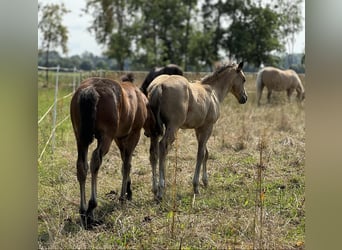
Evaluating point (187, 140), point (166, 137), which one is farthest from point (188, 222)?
point (187, 140)

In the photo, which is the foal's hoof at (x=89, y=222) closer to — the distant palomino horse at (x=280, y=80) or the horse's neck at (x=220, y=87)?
the horse's neck at (x=220, y=87)

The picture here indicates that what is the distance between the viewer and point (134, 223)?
2.77m

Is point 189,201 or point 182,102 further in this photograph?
point 182,102

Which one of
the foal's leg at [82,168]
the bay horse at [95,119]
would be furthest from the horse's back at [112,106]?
the foal's leg at [82,168]

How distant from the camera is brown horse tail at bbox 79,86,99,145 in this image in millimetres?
2711

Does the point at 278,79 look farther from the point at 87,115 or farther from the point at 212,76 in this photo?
the point at 87,115

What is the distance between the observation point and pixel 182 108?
3811 mm

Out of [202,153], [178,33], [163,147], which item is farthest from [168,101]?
[178,33]

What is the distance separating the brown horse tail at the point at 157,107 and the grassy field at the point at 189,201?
0.38m

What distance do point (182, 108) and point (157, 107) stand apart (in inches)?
8.8

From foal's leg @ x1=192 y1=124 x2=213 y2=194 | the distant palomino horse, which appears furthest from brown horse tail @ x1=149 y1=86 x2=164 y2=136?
the distant palomino horse

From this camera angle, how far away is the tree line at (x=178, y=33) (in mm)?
18578

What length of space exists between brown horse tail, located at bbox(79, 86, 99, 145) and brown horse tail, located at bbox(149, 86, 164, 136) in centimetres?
104
